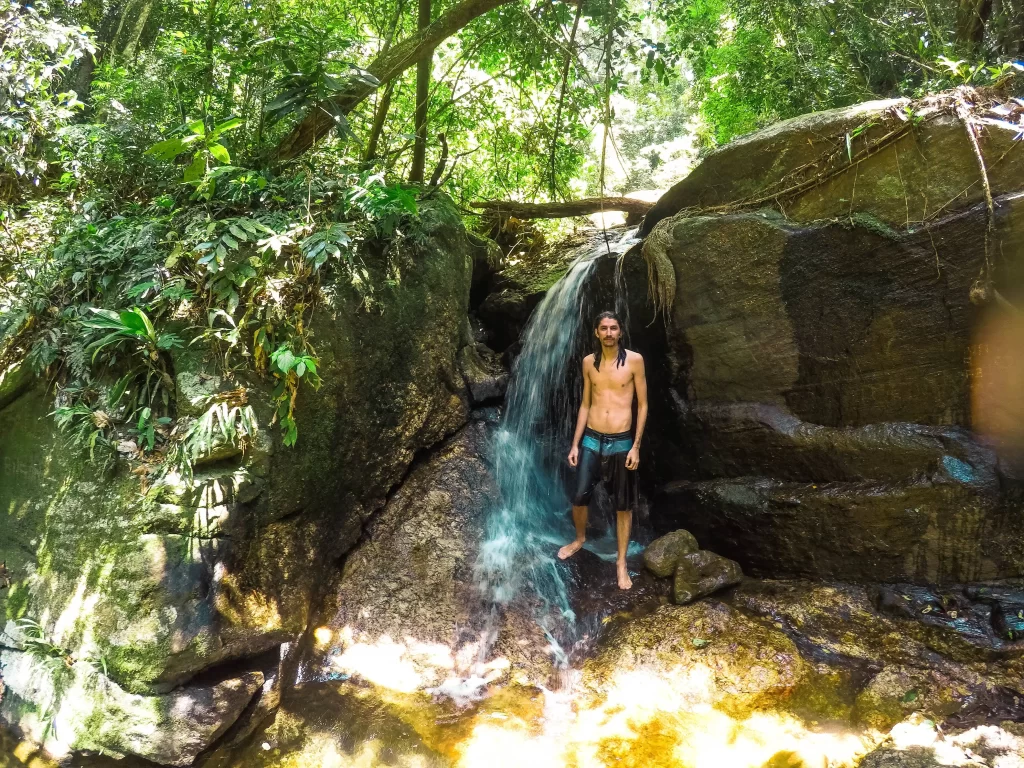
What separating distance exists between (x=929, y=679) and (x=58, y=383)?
6.38m

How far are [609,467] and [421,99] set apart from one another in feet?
18.4

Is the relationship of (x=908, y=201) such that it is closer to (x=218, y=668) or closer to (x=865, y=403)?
(x=865, y=403)

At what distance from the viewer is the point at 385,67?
5793 millimetres

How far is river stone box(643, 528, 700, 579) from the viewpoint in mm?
4723

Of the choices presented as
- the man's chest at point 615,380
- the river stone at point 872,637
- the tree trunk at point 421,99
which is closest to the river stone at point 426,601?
the man's chest at point 615,380

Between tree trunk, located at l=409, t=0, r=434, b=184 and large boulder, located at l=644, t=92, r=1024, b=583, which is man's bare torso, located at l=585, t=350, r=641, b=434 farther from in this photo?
tree trunk, located at l=409, t=0, r=434, b=184

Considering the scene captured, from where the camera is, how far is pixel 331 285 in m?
4.66

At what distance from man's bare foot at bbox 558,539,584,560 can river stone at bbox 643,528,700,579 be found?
0.59 metres

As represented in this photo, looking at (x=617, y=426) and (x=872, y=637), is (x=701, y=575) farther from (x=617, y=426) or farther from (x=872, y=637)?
(x=617, y=426)

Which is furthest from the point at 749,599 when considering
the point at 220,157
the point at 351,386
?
the point at 220,157

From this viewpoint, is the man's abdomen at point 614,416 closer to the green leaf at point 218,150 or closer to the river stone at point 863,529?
the river stone at point 863,529

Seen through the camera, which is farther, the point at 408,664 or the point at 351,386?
the point at 351,386

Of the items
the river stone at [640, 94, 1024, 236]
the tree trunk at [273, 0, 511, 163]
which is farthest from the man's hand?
the tree trunk at [273, 0, 511, 163]

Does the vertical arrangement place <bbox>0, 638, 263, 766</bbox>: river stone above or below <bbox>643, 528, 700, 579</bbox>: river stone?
below
